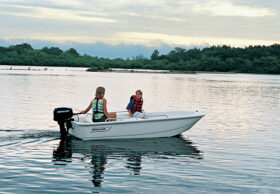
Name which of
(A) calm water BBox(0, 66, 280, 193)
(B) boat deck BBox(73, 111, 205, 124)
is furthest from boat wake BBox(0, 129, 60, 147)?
(B) boat deck BBox(73, 111, 205, 124)

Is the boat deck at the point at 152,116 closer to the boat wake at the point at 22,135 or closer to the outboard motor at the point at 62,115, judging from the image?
the outboard motor at the point at 62,115

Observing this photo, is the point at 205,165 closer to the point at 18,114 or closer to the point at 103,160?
the point at 103,160

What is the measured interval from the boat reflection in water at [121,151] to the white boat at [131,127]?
0.23m

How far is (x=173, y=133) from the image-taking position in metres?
16.0

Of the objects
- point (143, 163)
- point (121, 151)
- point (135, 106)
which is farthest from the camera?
point (135, 106)

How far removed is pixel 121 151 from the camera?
524 inches

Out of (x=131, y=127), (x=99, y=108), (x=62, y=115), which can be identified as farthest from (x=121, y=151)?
(x=62, y=115)

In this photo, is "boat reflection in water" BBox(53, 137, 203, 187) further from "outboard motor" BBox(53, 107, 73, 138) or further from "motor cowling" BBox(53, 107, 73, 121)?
"motor cowling" BBox(53, 107, 73, 121)

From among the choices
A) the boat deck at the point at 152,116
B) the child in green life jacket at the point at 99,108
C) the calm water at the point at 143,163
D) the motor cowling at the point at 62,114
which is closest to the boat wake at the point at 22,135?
the calm water at the point at 143,163

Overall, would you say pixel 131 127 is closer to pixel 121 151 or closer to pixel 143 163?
pixel 121 151

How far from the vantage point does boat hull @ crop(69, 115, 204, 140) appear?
14.4 meters

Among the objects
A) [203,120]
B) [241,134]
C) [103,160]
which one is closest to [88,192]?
[103,160]

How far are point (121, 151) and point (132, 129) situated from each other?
1778 millimetres

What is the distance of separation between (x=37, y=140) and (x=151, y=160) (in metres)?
4.75
